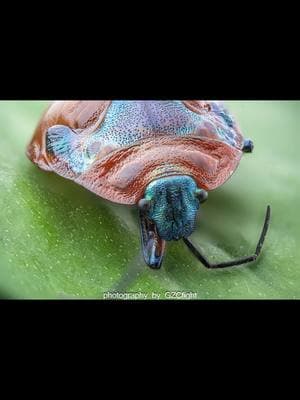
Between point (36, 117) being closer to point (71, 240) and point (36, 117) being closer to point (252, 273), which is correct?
point (71, 240)

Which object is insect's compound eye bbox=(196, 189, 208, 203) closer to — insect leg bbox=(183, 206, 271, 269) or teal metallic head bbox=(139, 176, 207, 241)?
teal metallic head bbox=(139, 176, 207, 241)

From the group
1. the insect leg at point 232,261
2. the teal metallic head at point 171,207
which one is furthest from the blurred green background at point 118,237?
the teal metallic head at point 171,207

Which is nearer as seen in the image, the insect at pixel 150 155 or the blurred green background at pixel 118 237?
Answer: the blurred green background at pixel 118 237

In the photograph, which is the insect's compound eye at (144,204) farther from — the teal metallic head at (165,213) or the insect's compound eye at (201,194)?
the insect's compound eye at (201,194)

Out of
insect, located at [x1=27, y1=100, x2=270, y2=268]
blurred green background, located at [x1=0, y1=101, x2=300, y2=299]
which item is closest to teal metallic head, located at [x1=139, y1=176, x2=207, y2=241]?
insect, located at [x1=27, y1=100, x2=270, y2=268]

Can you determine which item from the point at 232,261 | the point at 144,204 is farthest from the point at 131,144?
the point at 232,261

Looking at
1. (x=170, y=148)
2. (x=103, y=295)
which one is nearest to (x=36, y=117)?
(x=170, y=148)

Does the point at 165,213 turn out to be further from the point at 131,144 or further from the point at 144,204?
the point at 131,144
